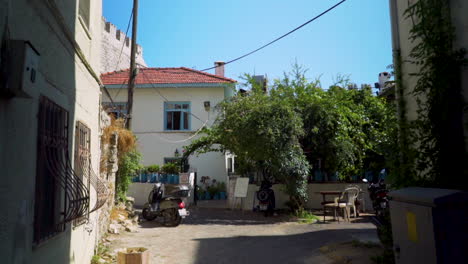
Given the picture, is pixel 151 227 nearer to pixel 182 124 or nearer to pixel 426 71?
pixel 426 71

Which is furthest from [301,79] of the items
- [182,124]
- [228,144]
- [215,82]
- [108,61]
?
[108,61]

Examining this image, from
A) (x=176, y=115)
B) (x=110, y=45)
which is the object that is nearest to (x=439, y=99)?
(x=176, y=115)

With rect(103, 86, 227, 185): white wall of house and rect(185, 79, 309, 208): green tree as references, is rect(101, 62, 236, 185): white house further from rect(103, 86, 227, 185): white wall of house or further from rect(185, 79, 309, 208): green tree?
rect(185, 79, 309, 208): green tree

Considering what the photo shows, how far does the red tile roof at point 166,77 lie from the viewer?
850 inches

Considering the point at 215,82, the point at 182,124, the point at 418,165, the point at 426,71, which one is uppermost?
the point at 215,82

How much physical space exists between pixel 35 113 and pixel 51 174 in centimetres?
100

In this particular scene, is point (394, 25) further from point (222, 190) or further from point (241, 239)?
point (222, 190)

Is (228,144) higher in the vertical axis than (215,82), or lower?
lower

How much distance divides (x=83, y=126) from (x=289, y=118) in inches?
324

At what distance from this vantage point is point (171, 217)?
11.5 m

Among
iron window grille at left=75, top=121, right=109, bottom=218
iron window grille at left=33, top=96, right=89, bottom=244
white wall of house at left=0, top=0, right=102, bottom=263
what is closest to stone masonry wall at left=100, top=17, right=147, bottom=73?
Result: iron window grille at left=75, top=121, right=109, bottom=218

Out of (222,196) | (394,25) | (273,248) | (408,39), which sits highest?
(394,25)

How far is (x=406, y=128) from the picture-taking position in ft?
18.6

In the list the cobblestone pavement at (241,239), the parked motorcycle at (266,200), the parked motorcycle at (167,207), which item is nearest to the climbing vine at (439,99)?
the cobblestone pavement at (241,239)
